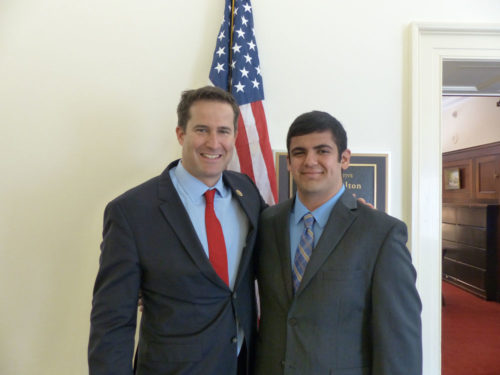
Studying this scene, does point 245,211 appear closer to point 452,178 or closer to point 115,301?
point 115,301

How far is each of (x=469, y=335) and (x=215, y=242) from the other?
4449 mm

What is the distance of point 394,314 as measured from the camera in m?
1.14

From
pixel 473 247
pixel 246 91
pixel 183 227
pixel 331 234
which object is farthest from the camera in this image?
pixel 473 247

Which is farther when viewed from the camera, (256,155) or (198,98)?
(256,155)

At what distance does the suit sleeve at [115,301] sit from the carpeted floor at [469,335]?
11.0 ft

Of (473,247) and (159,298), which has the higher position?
(159,298)

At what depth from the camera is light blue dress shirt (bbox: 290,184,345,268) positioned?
4.38ft

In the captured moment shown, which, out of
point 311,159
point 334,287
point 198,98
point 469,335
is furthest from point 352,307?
point 469,335

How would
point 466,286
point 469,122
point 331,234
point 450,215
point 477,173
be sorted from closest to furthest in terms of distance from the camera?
point 331,234, point 466,286, point 477,173, point 450,215, point 469,122

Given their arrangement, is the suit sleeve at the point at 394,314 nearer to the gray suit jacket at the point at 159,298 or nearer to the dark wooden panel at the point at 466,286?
the gray suit jacket at the point at 159,298

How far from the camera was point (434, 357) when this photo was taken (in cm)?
215

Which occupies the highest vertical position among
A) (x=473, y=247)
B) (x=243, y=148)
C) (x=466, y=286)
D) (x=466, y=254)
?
(x=243, y=148)

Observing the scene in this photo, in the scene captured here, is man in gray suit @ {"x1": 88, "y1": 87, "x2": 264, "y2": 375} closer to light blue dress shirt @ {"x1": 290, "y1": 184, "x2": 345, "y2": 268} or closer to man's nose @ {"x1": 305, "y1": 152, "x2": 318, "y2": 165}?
A: light blue dress shirt @ {"x1": 290, "y1": 184, "x2": 345, "y2": 268}

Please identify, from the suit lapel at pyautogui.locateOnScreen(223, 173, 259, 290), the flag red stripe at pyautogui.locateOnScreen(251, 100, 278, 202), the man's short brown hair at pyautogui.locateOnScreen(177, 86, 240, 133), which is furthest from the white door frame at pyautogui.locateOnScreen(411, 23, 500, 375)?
the man's short brown hair at pyautogui.locateOnScreen(177, 86, 240, 133)
